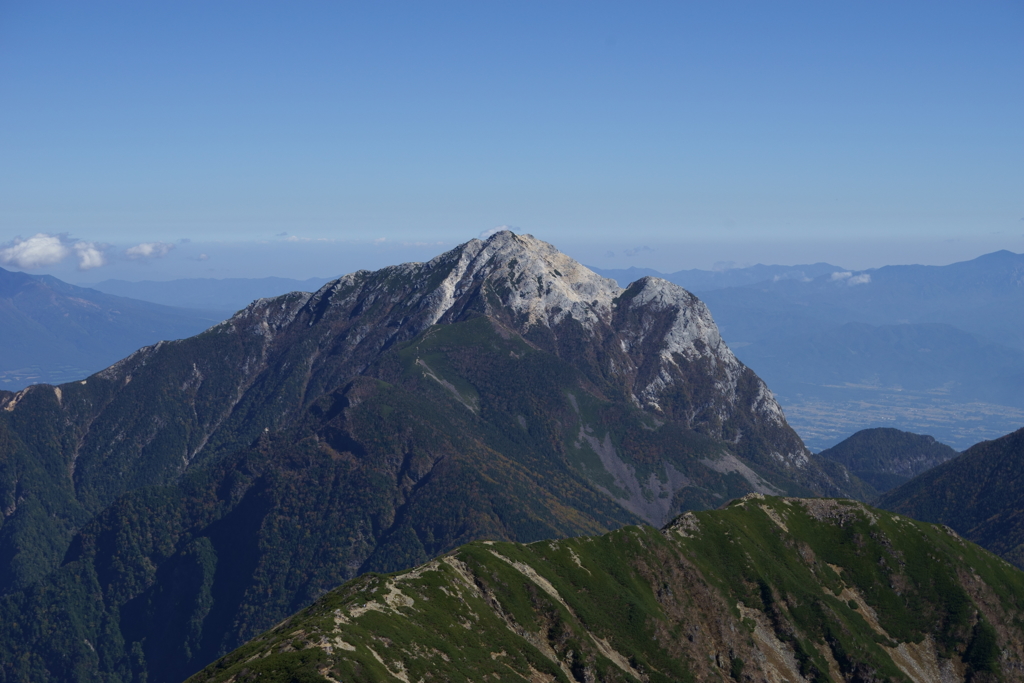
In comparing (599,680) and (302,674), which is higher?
(302,674)

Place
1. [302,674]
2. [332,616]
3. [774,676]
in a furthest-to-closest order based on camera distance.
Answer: [774,676] → [332,616] → [302,674]

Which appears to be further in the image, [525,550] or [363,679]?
[525,550]

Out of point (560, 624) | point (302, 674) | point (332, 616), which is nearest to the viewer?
point (302, 674)

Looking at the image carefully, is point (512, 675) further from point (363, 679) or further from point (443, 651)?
point (363, 679)

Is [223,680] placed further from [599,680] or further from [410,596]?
[599,680]

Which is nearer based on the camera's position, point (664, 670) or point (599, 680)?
point (599, 680)

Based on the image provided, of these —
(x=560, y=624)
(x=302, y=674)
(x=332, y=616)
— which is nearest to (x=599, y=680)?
(x=560, y=624)

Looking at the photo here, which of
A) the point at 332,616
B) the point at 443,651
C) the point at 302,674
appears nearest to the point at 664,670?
the point at 443,651

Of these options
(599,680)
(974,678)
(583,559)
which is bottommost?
(974,678)

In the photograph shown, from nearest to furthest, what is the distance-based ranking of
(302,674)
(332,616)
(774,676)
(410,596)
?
(302,674)
(332,616)
(410,596)
(774,676)
